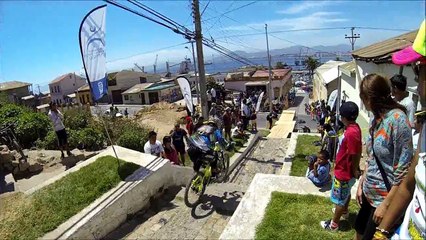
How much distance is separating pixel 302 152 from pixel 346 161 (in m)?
6.64

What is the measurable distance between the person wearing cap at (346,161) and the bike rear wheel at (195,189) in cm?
275

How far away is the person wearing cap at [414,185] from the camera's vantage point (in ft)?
5.22

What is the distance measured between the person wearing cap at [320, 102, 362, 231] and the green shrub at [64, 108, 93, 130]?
38.5 ft

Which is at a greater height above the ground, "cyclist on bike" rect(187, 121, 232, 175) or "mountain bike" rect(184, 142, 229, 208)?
"cyclist on bike" rect(187, 121, 232, 175)

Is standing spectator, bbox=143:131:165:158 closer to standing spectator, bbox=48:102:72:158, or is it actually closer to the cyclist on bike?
the cyclist on bike

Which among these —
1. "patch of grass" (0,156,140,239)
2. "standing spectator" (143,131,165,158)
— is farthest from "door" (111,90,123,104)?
"patch of grass" (0,156,140,239)

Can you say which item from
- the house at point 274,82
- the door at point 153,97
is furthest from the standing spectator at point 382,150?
the door at point 153,97

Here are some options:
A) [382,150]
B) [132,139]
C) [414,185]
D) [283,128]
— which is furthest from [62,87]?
[414,185]

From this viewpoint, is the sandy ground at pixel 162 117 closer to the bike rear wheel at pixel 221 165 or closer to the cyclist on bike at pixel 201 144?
the bike rear wheel at pixel 221 165

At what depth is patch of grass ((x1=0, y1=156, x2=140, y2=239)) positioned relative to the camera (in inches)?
174

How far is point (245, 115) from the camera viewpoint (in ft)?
47.7

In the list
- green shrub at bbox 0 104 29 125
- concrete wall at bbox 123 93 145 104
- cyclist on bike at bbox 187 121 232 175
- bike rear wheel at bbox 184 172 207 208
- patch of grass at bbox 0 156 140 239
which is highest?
green shrub at bbox 0 104 29 125

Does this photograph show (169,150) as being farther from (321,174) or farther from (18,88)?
(18,88)

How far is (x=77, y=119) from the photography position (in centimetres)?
1342
